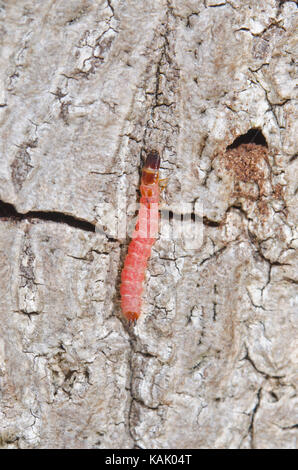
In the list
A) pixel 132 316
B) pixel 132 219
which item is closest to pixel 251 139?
pixel 132 219

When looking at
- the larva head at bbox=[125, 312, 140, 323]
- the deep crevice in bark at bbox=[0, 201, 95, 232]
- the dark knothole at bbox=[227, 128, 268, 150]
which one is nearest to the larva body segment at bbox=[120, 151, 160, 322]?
the larva head at bbox=[125, 312, 140, 323]

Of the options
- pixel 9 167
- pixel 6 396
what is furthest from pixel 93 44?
pixel 6 396

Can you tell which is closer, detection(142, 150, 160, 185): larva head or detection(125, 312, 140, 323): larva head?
detection(142, 150, 160, 185): larva head

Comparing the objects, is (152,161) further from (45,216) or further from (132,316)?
(132,316)

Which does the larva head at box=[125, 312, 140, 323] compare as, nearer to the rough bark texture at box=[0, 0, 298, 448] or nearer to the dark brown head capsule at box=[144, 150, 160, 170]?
the rough bark texture at box=[0, 0, 298, 448]

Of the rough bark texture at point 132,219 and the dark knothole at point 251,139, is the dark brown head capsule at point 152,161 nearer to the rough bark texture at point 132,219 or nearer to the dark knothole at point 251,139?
the rough bark texture at point 132,219

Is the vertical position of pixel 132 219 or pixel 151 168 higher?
pixel 151 168
